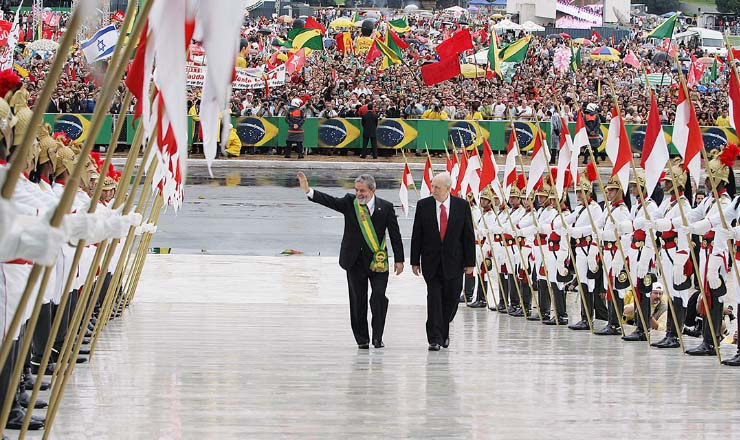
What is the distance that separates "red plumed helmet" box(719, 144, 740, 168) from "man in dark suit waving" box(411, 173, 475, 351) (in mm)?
2202

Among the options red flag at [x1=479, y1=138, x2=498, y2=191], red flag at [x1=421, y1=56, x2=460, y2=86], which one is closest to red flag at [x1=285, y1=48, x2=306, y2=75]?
red flag at [x1=421, y1=56, x2=460, y2=86]

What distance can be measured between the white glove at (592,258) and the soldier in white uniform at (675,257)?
1.53 m

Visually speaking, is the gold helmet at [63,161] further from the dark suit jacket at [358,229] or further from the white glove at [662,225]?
the white glove at [662,225]

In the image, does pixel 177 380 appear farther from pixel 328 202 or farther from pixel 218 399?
pixel 328 202

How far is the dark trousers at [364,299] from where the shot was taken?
1151 cm

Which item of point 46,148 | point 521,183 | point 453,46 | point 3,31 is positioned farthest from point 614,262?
point 3,31

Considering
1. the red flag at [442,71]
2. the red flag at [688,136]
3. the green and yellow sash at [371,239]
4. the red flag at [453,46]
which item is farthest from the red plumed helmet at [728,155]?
the red flag at [453,46]

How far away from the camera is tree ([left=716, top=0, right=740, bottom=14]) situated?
331 ft

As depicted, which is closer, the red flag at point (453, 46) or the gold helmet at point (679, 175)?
the gold helmet at point (679, 175)

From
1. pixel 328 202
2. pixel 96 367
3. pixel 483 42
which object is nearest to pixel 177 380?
pixel 96 367

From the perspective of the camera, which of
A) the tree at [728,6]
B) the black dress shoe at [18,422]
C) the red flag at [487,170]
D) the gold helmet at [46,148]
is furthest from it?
the tree at [728,6]

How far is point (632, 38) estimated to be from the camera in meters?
68.9

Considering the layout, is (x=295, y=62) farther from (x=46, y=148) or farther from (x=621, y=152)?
(x=46, y=148)

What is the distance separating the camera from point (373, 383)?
9453mm
